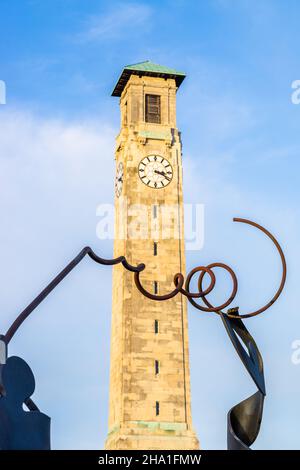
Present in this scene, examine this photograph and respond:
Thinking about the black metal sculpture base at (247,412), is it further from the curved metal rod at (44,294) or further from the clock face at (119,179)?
the clock face at (119,179)

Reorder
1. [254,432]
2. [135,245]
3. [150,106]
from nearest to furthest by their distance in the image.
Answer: [254,432] → [135,245] → [150,106]

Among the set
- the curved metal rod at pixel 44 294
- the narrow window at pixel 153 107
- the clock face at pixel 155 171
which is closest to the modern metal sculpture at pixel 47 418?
the curved metal rod at pixel 44 294

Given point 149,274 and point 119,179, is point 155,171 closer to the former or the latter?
point 119,179

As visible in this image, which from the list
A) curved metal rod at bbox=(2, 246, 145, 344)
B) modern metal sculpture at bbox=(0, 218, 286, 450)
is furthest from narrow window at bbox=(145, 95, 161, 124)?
curved metal rod at bbox=(2, 246, 145, 344)

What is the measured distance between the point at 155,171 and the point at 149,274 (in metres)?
Answer: 7.38

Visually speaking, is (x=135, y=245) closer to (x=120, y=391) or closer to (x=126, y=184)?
(x=126, y=184)

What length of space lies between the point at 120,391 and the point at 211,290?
37.0 metres

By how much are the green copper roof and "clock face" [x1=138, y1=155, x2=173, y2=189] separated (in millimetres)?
6274

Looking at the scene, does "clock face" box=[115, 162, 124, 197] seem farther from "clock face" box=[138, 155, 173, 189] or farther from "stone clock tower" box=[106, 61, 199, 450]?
"clock face" box=[138, 155, 173, 189]

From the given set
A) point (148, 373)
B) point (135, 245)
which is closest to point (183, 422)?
point (148, 373)

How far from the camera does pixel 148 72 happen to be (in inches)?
2613

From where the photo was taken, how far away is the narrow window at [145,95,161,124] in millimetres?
66188

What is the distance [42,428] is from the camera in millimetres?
18188

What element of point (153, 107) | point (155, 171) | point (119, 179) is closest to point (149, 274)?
point (155, 171)
